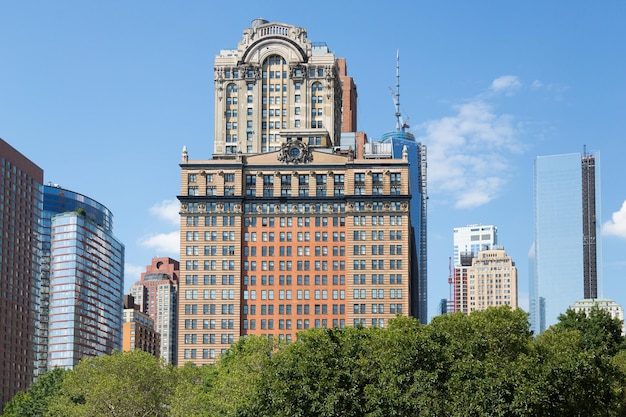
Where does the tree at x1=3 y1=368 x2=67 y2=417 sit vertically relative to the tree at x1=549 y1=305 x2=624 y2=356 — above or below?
below

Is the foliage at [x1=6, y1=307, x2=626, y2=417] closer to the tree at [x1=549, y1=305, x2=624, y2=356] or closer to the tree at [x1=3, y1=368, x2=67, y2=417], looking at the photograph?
the tree at [x1=549, y1=305, x2=624, y2=356]

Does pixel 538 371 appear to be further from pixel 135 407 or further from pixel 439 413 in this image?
pixel 135 407

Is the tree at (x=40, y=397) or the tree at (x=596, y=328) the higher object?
the tree at (x=596, y=328)

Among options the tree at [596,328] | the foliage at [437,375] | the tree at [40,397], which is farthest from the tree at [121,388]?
the tree at [596,328]

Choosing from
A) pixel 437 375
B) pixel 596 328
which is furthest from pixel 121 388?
pixel 596 328

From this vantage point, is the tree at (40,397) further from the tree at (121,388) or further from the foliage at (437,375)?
the foliage at (437,375)

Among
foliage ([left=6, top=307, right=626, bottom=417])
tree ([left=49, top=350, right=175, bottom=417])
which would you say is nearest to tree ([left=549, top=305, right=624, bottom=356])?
foliage ([left=6, top=307, right=626, bottom=417])

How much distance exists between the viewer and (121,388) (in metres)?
138

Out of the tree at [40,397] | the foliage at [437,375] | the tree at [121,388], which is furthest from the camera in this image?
the tree at [40,397]

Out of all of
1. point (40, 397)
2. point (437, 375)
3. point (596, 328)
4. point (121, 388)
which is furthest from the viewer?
point (40, 397)

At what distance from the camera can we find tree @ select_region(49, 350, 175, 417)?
136 meters

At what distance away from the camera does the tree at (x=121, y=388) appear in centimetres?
13588

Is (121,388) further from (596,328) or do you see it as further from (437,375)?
(596,328)

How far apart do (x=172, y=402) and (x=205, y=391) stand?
12.6 metres
